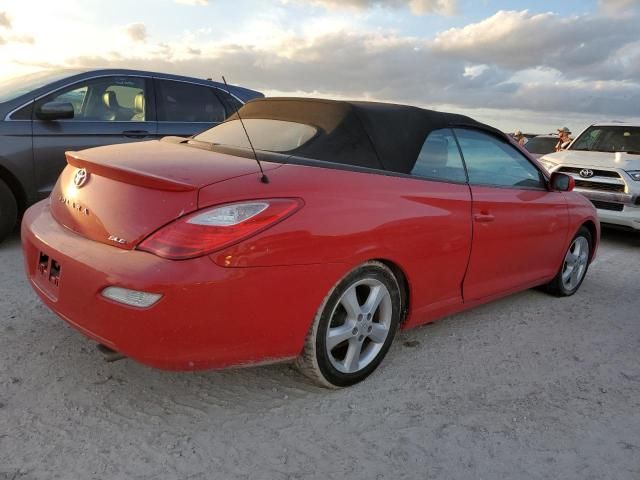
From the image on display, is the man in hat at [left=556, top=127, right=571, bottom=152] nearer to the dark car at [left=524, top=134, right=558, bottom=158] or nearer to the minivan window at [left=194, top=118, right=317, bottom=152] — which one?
the dark car at [left=524, top=134, right=558, bottom=158]

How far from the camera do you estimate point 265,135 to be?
10.4 feet

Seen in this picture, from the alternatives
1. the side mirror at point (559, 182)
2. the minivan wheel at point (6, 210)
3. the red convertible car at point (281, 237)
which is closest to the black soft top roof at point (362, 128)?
the red convertible car at point (281, 237)

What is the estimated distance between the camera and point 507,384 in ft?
10.1

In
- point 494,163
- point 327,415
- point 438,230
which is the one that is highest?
point 494,163

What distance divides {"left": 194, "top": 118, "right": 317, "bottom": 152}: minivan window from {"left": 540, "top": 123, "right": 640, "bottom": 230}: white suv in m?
5.60

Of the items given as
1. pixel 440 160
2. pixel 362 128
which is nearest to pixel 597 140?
pixel 440 160

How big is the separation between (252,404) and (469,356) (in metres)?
→ 1.43

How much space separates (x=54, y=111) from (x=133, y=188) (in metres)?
2.91

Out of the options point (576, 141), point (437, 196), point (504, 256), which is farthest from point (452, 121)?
point (576, 141)

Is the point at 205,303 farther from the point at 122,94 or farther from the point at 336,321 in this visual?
the point at 122,94

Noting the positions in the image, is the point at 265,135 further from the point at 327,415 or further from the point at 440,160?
the point at 327,415

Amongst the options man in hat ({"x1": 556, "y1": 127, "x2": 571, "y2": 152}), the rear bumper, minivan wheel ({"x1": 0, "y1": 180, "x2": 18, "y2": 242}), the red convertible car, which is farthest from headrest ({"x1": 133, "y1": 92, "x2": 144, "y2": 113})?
man in hat ({"x1": 556, "y1": 127, "x2": 571, "y2": 152})

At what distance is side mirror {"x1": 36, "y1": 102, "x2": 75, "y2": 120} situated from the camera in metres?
4.80

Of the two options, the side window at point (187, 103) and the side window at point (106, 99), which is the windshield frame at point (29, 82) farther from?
the side window at point (187, 103)
